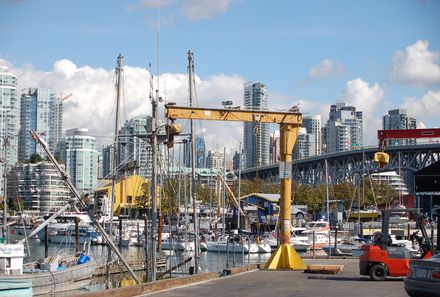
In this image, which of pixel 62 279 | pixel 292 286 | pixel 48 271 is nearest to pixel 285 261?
pixel 292 286

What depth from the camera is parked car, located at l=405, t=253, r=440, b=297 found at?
20.4 meters

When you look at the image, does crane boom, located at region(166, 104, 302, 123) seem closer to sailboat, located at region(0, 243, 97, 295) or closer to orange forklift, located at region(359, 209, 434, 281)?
orange forklift, located at region(359, 209, 434, 281)

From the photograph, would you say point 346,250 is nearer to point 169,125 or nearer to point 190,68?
point 190,68

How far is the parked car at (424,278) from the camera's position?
20.4 metres

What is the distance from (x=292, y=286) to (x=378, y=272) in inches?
172

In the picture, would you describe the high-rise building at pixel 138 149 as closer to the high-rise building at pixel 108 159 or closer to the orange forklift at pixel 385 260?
the high-rise building at pixel 108 159

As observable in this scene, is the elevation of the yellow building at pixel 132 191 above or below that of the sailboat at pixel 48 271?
above

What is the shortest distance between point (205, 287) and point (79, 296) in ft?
22.6

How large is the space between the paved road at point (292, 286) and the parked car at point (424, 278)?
349cm

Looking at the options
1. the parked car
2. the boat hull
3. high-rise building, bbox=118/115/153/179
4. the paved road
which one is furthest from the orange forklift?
the boat hull

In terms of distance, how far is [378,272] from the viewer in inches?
1201

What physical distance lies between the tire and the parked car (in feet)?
29.8

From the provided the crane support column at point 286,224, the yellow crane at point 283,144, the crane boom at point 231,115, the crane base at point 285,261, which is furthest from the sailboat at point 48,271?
the crane support column at point 286,224

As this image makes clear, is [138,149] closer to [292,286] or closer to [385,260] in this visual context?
[385,260]
